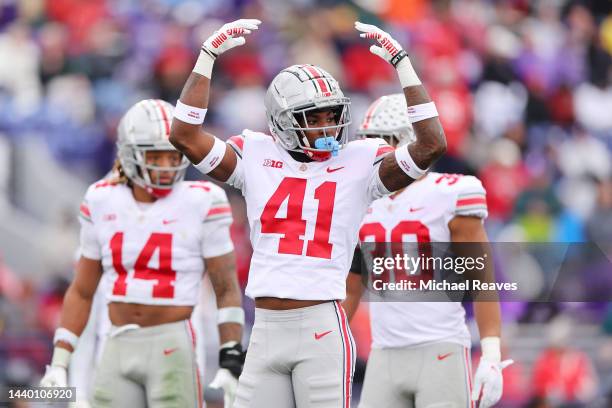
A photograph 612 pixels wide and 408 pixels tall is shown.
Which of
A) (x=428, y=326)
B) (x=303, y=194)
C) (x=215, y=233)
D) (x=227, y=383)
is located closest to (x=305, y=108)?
(x=303, y=194)

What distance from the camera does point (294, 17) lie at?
1196 cm

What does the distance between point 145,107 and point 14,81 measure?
5.66m

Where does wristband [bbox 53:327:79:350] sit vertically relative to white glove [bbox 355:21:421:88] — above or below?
below

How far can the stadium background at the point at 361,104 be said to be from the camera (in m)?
8.96

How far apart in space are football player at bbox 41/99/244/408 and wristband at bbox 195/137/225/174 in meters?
0.99

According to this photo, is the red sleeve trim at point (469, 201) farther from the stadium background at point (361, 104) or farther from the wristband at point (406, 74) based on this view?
the stadium background at point (361, 104)

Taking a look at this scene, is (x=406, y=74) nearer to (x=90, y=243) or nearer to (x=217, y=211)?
(x=217, y=211)

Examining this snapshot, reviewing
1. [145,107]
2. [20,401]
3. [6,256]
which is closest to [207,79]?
[145,107]

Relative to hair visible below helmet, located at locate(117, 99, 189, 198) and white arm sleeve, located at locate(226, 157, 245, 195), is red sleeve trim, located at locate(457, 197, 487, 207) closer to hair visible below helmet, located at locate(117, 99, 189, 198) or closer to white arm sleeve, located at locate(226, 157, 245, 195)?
white arm sleeve, located at locate(226, 157, 245, 195)

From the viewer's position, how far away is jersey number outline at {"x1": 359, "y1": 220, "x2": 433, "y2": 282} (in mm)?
5531

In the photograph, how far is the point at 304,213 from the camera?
15.3ft

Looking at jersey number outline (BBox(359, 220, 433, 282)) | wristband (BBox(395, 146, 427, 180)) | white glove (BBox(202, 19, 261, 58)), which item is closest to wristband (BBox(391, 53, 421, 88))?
wristband (BBox(395, 146, 427, 180))

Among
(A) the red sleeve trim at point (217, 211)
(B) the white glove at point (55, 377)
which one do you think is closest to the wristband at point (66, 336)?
(B) the white glove at point (55, 377)

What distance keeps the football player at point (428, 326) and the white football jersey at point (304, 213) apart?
25.8 inches
